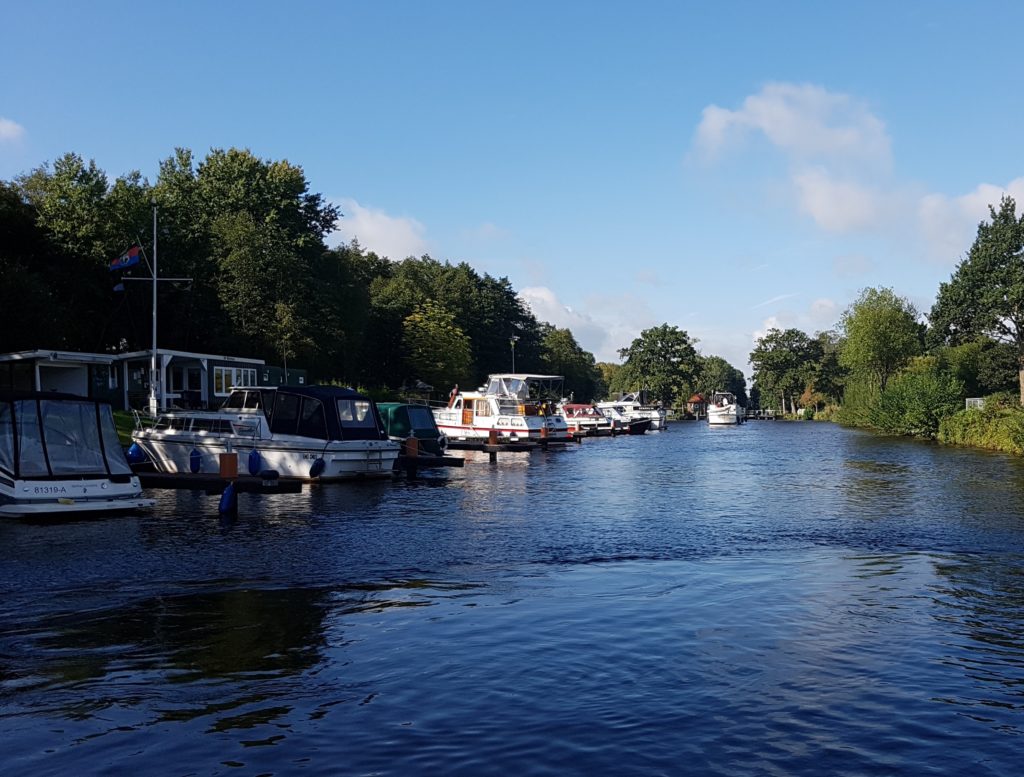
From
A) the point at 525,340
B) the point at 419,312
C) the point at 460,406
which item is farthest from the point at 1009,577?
the point at 525,340

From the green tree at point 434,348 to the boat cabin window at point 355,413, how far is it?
190 ft

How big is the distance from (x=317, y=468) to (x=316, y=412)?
2023mm

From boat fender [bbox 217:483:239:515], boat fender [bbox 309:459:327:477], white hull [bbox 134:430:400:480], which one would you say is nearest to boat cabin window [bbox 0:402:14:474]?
boat fender [bbox 217:483:239:515]

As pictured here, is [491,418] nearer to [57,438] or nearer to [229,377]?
[229,377]

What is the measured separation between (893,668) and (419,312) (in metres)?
88.3

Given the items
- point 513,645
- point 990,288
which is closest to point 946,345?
point 990,288

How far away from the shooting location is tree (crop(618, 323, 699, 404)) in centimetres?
15725

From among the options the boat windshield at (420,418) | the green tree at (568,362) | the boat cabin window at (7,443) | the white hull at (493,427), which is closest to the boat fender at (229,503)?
the boat cabin window at (7,443)

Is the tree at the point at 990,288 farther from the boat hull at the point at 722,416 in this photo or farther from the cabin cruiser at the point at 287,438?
the cabin cruiser at the point at 287,438

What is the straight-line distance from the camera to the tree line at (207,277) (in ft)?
182

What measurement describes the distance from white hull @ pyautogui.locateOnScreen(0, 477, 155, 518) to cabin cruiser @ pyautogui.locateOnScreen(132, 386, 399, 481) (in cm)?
854

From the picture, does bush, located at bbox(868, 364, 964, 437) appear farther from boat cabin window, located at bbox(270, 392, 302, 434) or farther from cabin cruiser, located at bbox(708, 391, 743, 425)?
boat cabin window, located at bbox(270, 392, 302, 434)

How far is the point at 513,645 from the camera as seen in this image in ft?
37.2

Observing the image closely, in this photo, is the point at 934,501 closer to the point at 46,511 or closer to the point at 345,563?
the point at 345,563
